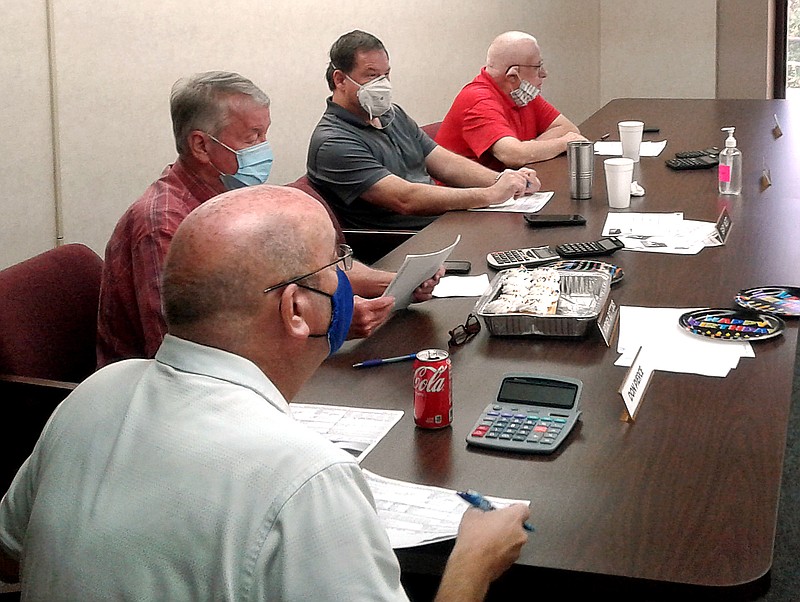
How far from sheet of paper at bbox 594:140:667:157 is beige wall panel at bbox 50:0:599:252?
1565mm

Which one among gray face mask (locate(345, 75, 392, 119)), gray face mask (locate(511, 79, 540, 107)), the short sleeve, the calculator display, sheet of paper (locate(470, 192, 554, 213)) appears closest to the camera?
the short sleeve

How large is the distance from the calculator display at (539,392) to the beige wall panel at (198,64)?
8.24ft

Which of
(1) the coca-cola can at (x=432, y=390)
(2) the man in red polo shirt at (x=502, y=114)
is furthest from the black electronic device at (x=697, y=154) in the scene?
(1) the coca-cola can at (x=432, y=390)

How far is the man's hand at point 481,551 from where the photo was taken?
4.12 ft

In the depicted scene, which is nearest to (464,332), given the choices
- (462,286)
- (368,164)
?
(462,286)

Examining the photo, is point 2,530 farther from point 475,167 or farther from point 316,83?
point 316,83

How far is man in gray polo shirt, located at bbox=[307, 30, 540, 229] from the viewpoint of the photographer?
3.53 metres

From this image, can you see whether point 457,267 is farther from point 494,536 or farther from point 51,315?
point 494,536

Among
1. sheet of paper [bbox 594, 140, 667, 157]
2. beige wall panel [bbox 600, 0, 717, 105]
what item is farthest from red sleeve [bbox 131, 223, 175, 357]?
beige wall panel [bbox 600, 0, 717, 105]

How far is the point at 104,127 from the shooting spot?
396 cm

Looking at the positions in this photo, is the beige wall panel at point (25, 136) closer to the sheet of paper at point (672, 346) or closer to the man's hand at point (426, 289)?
the man's hand at point (426, 289)

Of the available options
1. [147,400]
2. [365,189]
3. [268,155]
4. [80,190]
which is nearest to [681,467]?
[147,400]

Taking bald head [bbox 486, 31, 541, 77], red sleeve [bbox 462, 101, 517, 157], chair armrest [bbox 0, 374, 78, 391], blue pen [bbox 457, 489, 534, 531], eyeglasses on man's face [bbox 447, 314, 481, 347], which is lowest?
blue pen [bbox 457, 489, 534, 531]

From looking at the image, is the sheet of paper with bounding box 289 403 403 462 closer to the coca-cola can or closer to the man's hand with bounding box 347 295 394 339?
the coca-cola can
